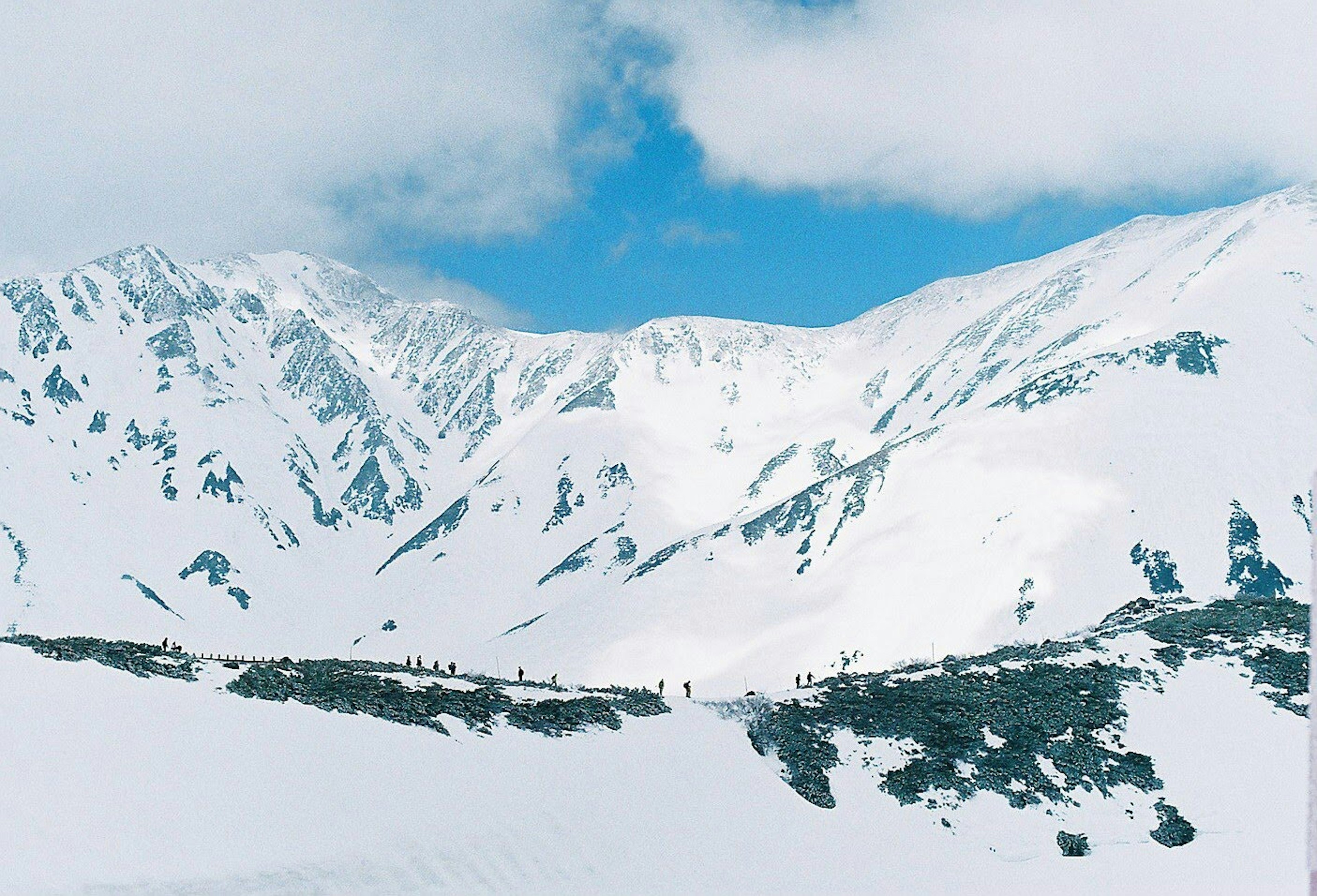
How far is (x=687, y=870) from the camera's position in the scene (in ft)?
105

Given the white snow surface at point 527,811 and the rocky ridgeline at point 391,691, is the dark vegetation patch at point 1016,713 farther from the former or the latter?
the rocky ridgeline at point 391,691

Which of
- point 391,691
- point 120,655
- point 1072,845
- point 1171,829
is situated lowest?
point 1072,845

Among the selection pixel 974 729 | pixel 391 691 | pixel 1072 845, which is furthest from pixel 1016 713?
pixel 391 691

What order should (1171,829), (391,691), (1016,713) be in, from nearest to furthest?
(391,691) < (1171,829) < (1016,713)

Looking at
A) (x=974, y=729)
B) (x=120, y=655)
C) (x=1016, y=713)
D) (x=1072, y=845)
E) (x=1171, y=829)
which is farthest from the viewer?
(x=1016, y=713)

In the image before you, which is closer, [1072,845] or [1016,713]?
[1072,845]

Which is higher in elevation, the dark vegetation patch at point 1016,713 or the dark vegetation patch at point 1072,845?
the dark vegetation patch at point 1016,713

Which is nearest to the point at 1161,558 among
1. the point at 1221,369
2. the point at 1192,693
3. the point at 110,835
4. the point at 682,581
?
the point at 1221,369

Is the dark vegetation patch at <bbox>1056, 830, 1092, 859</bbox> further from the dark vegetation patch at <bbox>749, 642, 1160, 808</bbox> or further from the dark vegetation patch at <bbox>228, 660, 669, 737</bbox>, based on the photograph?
the dark vegetation patch at <bbox>228, 660, 669, 737</bbox>

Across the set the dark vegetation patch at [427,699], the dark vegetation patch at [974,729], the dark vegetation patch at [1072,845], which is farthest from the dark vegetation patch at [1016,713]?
the dark vegetation patch at [427,699]

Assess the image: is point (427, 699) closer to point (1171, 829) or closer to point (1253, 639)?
point (1171, 829)

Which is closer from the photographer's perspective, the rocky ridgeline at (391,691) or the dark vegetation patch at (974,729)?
the rocky ridgeline at (391,691)

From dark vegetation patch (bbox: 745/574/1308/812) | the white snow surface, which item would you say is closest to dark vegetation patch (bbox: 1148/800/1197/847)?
dark vegetation patch (bbox: 745/574/1308/812)

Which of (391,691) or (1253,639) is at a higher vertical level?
(1253,639)
